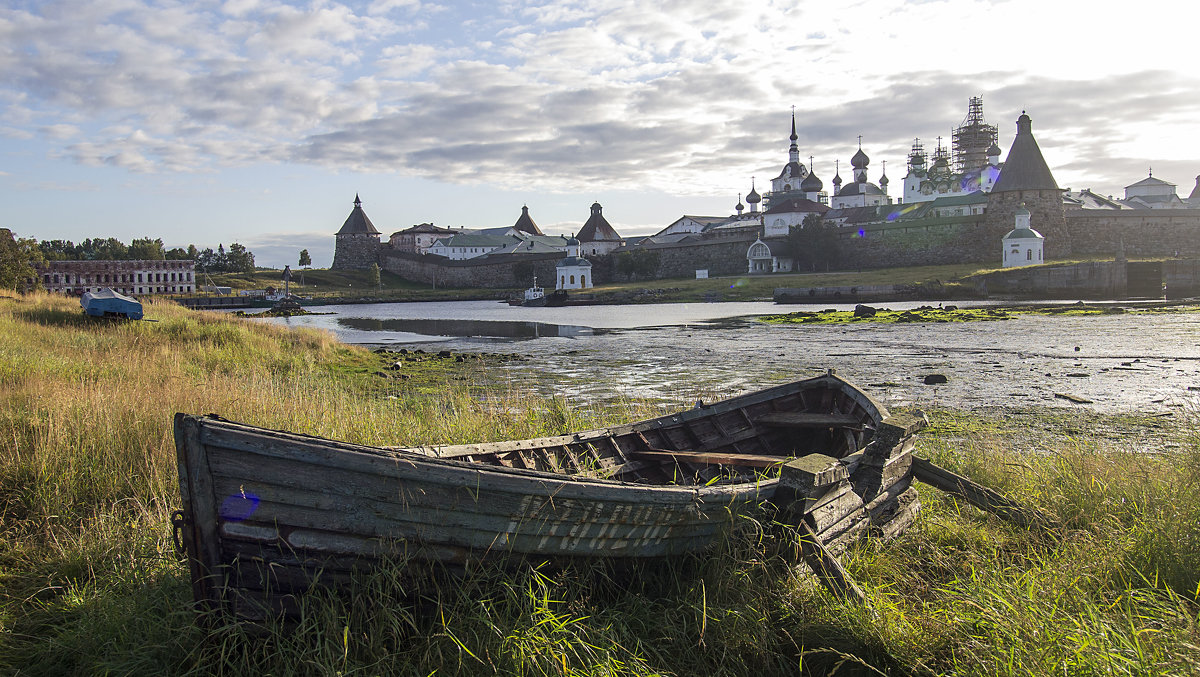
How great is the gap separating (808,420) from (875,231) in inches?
2771

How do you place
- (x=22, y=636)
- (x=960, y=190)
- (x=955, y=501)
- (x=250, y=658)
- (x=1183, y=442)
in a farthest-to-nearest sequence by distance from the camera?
1. (x=960, y=190)
2. (x=1183, y=442)
3. (x=955, y=501)
4. (x=22, y=636)
5. (x=250, y=658)

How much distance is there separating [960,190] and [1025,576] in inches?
3985

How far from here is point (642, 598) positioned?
12.8ft

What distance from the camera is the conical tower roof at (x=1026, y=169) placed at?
62.2 meters

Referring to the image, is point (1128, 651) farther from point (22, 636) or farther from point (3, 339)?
point (3, 339)

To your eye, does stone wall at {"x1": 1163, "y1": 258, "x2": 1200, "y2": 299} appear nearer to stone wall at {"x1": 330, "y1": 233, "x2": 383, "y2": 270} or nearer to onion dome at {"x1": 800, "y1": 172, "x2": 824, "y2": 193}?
onion dome at {"x1": 800, "y1": 172, "x2": 824, "y2": 193}

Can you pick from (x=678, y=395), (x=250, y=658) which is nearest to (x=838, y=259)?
(x=678, y=395)

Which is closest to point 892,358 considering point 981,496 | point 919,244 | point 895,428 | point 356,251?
point 981,496

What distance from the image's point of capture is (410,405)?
11578 mm

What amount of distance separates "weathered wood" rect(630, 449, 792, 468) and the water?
391cm

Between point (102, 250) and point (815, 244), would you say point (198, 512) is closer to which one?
point (815, 244)

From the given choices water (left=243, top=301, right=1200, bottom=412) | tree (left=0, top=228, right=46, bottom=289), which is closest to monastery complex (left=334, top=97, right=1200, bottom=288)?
water (left=243, top=301, right=1200, bottom=412)

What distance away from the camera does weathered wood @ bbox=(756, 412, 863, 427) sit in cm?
657

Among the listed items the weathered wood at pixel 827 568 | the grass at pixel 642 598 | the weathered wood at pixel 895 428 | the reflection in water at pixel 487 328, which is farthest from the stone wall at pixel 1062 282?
the weathered wood at pixel 827 568
